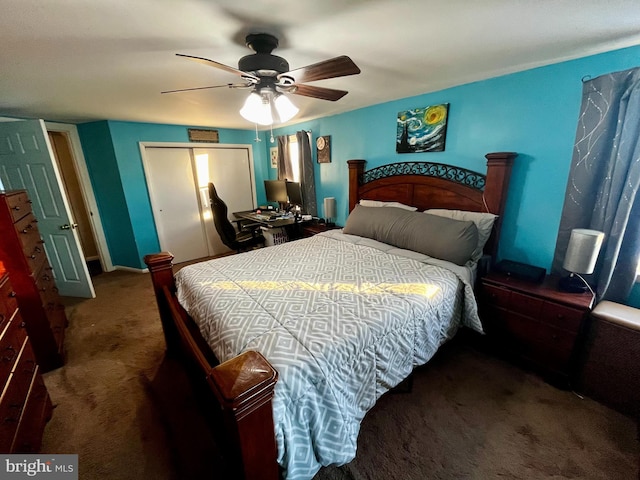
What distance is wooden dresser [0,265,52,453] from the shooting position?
45.9 inches

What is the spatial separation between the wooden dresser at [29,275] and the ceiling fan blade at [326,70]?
2.13 meters

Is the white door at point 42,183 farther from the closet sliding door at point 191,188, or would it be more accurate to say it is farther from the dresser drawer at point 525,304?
the dresser drawer at point 525,304

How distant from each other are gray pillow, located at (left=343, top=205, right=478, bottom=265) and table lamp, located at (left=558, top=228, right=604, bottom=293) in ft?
1.76

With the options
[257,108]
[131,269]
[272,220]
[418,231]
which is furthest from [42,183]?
[418,231]

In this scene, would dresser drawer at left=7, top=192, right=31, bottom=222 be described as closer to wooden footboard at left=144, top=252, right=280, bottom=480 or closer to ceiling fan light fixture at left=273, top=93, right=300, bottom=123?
ceiling fan light fixture at left=273, top=93, right=300, bottom=123

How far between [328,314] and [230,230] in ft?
7.89

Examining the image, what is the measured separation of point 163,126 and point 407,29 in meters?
3.67

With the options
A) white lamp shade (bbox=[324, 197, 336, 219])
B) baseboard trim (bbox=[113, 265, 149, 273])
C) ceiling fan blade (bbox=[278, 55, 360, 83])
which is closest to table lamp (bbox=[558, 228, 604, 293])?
ceiling fan blade (bbox=[278, 55, 360, 83])

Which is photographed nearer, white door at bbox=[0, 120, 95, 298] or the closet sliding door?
white door at bbox=[0, 120, 95, 298]

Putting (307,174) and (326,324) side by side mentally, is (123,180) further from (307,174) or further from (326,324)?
(326,324)

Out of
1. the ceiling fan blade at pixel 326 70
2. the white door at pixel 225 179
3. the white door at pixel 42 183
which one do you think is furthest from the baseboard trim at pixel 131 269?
the ceiling fan blade at pixel 326 70

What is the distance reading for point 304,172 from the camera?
12.6 ft

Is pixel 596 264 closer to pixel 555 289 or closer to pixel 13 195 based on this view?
pixel 555 289

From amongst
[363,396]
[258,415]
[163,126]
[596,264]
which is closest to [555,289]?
[596,264]
